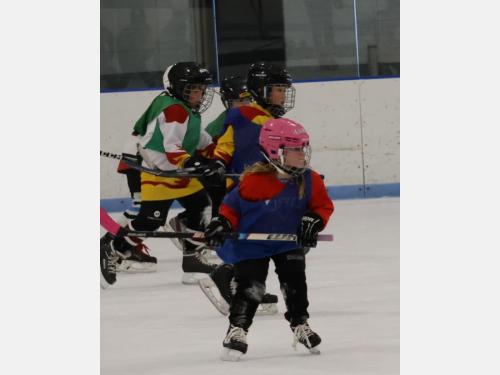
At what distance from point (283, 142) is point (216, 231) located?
33 cm

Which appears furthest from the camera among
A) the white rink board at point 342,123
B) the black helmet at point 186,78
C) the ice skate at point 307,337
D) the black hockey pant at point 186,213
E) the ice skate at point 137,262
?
the white rink board at point 342,123

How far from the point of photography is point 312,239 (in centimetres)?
338

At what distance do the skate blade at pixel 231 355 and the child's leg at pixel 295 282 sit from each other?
7.9 inches

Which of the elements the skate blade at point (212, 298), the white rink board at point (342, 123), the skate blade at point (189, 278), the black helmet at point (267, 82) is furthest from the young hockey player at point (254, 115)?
the white rink board at point (342, 123)

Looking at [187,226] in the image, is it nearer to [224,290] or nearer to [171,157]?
[171,157]

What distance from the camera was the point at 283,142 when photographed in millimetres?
3490

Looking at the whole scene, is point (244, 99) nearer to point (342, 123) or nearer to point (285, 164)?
point (285, 164)

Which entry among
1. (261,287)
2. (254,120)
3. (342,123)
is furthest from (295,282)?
(342,123)

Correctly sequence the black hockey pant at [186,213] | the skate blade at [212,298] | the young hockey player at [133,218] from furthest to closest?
the young hockey player at [133,218]
the black hockey pant at [186,213]
the skate blade at [212,298]

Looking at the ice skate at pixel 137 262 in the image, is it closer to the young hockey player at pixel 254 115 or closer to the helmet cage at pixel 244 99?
the helmet cage at pixel 244 99

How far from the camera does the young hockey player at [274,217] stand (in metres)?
3.49

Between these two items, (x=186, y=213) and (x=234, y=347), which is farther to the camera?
(x=186, y=213)

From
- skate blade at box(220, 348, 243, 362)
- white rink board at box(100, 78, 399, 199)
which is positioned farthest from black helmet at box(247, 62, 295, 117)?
white rink board at box(100, 78, 399, 199)
